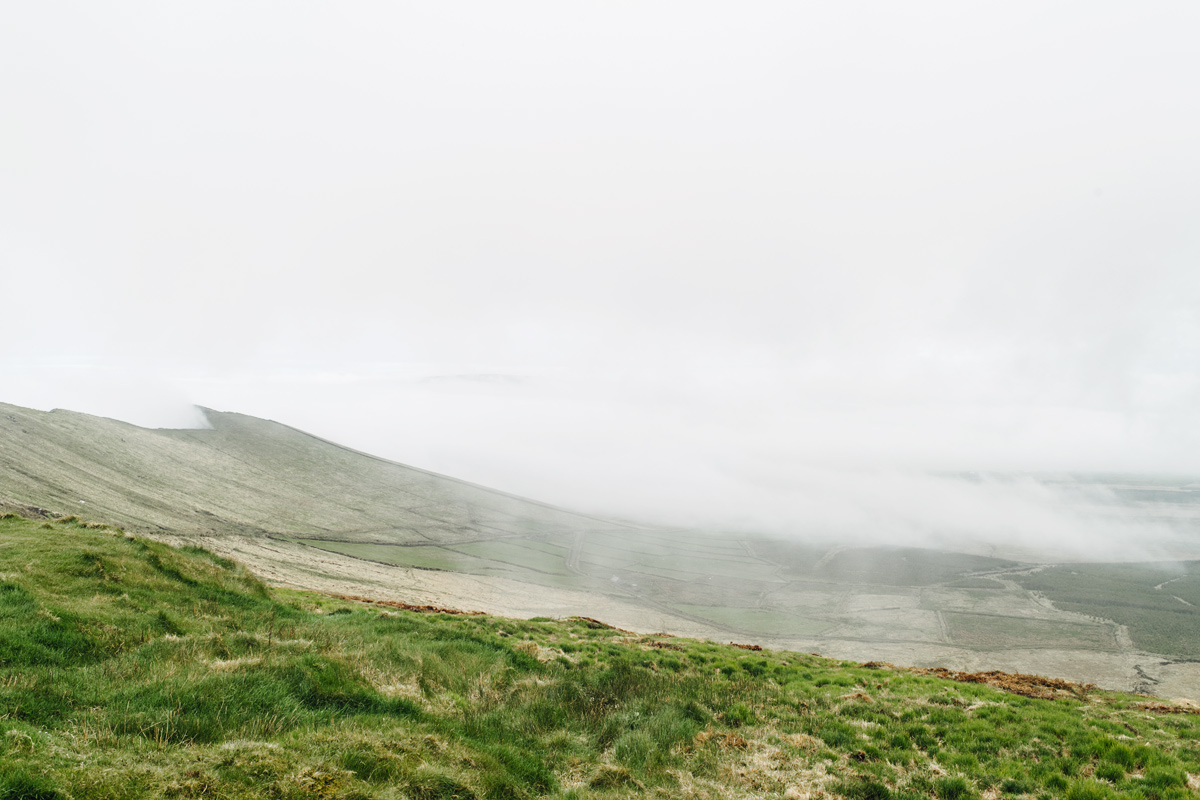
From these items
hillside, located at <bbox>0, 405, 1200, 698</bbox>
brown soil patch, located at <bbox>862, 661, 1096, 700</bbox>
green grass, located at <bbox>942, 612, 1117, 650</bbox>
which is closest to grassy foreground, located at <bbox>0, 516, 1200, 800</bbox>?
brown soil patch, located at <bbox>862, 661, 1096, 700</bbox>

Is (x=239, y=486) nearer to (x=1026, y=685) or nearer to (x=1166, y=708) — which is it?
(x=1026, y=685)

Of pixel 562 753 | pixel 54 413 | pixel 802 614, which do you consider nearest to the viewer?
A: pixel 562 753

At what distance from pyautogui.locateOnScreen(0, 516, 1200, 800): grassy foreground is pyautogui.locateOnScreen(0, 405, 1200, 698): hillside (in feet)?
124

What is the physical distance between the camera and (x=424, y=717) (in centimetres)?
1105

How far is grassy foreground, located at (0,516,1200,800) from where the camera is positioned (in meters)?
7.38

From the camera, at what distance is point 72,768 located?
6027mm

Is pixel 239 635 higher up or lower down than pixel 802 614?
higher up

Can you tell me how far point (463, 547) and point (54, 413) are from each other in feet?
328

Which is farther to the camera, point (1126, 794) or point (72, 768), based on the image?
point (1126, 794)

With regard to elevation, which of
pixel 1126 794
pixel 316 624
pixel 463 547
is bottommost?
pixel 463 547

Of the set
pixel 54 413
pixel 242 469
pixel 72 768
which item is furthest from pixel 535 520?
pixel 72 768

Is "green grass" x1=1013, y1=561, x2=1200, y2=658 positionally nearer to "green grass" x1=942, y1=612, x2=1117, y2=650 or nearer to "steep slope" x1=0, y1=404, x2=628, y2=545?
"green grass" x1=942, y1=612, x2=1117, y2=650

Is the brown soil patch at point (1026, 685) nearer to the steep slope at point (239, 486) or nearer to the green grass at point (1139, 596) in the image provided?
the steep slope at point (239, 486)

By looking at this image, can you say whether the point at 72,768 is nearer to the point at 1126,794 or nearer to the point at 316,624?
the point at 316,624
